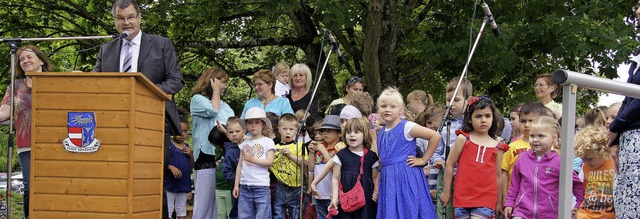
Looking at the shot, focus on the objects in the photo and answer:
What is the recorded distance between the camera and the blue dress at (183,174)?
34.3ft

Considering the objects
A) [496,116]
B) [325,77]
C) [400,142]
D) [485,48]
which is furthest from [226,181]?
[325,77]

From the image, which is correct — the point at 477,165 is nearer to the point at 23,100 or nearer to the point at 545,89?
the point at 545,89

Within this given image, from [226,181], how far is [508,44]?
19.3ft

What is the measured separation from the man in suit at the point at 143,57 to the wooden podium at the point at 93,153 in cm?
71

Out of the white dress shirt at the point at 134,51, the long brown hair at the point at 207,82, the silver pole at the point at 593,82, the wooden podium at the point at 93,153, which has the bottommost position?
the wooden podium at the point at 93,153

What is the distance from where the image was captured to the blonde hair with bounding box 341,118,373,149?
8078 millimetres

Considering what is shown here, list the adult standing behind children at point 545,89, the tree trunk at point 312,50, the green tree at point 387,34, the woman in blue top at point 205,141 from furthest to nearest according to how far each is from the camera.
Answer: the tree trunk at point 312,50 → the green tree at point 387,34 → the woman in blue top at point 205,141 → the adult standing behind children at point 545,89

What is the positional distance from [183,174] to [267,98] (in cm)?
150

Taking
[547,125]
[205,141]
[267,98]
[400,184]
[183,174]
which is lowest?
[183,174]

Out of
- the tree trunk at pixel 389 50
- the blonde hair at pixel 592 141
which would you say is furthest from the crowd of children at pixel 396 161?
the tree trunk at pixel 389 50

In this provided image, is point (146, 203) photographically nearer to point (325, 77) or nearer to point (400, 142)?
point (400, 142)

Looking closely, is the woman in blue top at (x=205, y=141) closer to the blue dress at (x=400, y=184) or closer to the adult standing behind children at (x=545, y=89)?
the blue dress at (x=400, y=184)

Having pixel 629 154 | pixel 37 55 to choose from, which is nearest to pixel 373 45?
pixel 37 55

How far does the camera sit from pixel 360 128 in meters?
8.08
